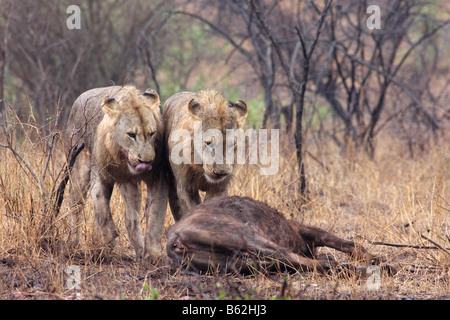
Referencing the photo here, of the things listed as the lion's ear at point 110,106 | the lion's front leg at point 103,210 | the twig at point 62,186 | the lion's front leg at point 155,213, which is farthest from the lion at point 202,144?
the twig at point 62,186

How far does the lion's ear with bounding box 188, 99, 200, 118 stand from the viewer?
4.38 metres

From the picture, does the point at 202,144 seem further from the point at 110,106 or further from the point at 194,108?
the point at 110,106

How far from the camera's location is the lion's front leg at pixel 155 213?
4.70m

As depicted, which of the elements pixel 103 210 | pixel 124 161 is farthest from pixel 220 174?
pixel 103 210

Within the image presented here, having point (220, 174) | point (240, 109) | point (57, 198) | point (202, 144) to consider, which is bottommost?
point (57, 198)

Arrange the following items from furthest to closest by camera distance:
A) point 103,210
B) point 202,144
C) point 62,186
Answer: point 103,210, point 62,186, point 202,144

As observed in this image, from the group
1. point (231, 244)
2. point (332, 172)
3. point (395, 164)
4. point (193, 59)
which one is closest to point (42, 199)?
point (231, 244)

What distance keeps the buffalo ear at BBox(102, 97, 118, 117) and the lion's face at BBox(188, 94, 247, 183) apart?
0.58 meters

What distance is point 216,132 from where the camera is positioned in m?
4.27

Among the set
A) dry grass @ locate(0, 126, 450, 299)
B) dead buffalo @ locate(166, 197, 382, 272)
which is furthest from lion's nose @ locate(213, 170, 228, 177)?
dry grass @ locate(0, 126, 450, 299)

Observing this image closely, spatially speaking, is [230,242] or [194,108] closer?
[230,242]

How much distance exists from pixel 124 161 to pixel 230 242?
4.01 ft

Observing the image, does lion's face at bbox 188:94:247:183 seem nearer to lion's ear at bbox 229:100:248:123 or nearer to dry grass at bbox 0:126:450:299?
lion's ear at bbox 229:100:248:123

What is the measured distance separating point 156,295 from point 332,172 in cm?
449
